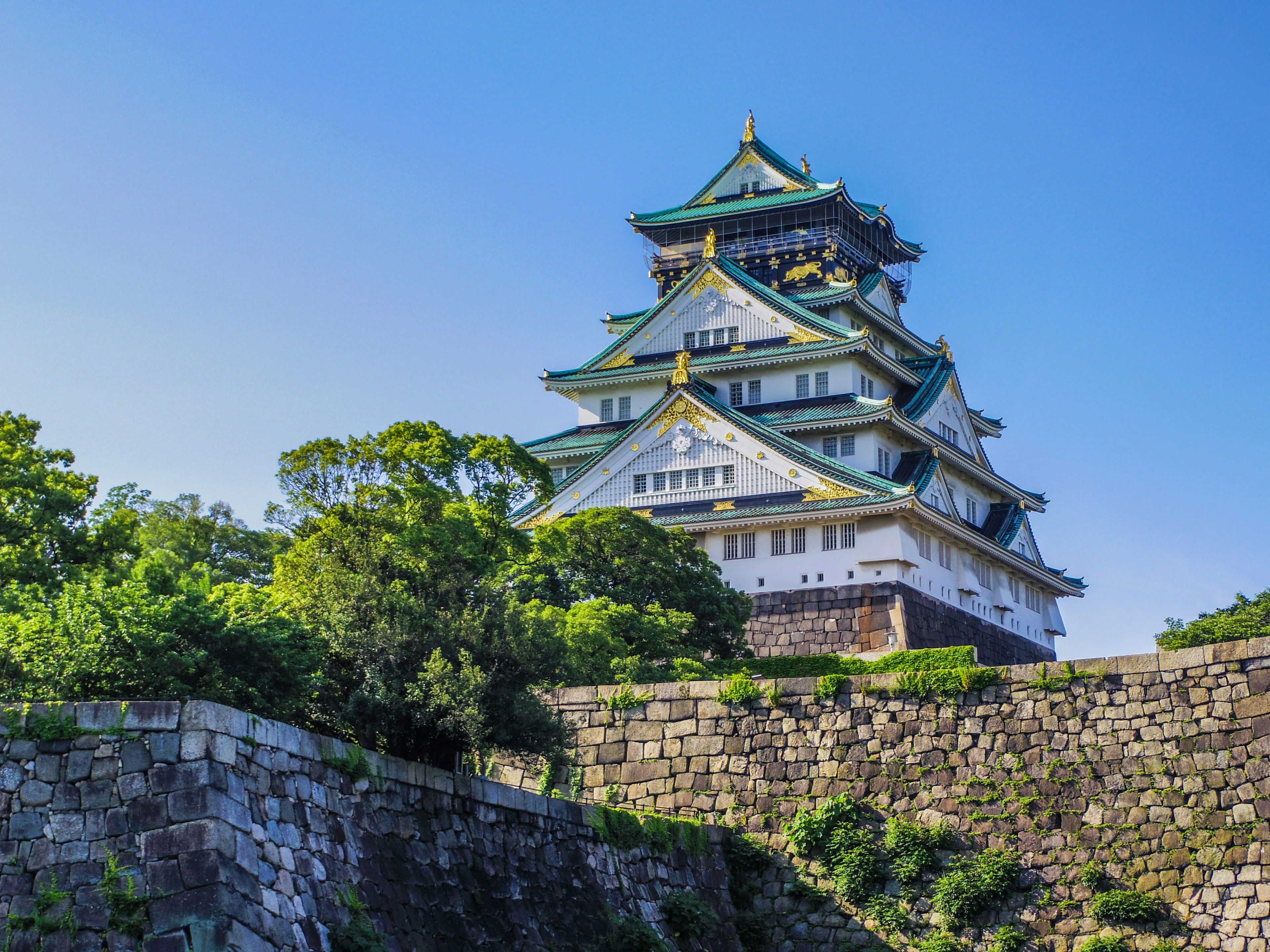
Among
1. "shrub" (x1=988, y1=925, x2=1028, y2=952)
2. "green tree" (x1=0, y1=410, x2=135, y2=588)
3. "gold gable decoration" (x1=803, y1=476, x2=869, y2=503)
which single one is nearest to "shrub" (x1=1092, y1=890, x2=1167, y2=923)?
"shrub" (x1=988, y1=925, x2=1028, y2=952)

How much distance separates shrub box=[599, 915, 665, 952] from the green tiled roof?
30.6 m

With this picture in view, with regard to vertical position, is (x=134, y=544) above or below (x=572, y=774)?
above

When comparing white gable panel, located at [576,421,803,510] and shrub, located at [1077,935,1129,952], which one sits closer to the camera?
shrub, located at [1077,935,1129,952]

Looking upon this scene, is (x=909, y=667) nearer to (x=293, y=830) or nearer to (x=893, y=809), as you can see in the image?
(x=893, y=809)

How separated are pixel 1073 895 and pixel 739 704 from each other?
200 inches

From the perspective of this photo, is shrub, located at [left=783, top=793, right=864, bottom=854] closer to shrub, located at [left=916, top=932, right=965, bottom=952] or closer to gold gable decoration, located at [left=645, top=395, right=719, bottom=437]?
shrub, located at [left=916, top=932, right=965, bottom=952]

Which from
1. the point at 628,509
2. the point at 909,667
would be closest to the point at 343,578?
the point at 909,667

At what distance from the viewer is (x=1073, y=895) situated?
2005 cm

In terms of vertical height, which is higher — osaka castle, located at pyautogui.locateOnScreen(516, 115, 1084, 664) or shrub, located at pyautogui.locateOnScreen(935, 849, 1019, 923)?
osaka castle, located at pyautogui.locateOnScreen(516, 115, 1084, 664)

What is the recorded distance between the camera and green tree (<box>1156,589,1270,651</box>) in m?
40.0

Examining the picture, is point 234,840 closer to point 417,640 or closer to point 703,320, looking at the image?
point 417,640

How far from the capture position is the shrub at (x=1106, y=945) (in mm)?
19453

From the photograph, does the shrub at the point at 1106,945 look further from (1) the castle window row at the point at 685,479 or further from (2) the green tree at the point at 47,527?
(1) the castle window row at the point at 685,479

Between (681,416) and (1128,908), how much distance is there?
27.4 meters
